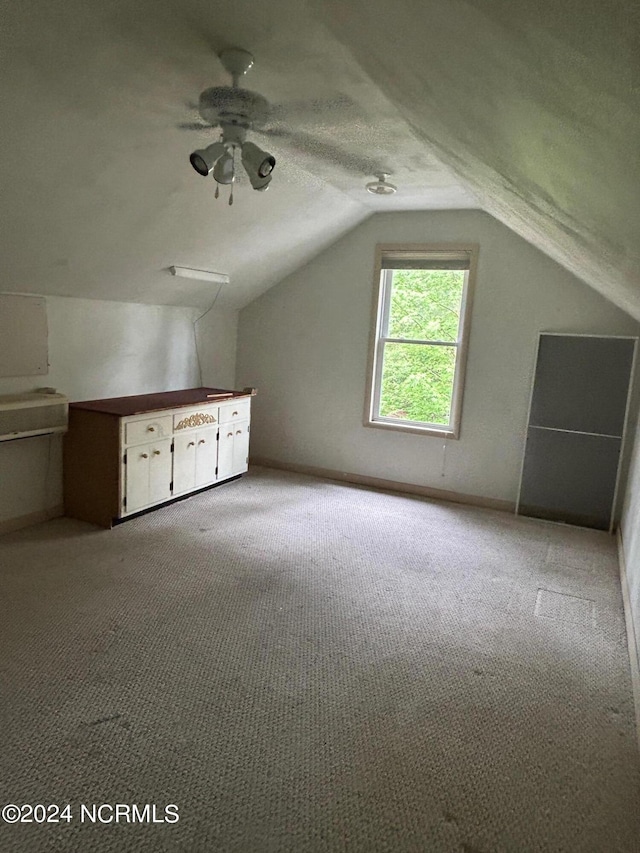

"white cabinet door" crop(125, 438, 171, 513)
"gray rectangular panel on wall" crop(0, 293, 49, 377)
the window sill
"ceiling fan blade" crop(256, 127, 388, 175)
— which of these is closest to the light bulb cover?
"ceiling fan blade" crop(256, 127, 388, 175)

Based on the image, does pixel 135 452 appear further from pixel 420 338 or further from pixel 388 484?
pixel 420 338

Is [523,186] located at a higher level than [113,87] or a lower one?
lower

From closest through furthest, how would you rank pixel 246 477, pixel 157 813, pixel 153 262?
pixel 157 813, pixel 153 262, pixel 246 477

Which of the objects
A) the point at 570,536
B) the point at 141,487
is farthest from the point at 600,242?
the point at 141,487

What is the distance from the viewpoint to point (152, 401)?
4148mm

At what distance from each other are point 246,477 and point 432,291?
227cm

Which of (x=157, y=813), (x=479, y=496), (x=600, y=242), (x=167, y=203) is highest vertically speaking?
(x=167, y=203)

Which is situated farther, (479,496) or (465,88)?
(479,496)

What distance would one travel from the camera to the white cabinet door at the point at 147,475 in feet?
12.2

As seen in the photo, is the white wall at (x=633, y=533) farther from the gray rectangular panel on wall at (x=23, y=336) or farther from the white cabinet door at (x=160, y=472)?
the gray rectangular panel on wall at (x=23, y=336)

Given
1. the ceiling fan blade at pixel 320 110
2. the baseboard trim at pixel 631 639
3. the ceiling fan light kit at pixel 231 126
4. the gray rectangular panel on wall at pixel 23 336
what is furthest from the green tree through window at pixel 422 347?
the gray rectangular panel on wall at pixel 23 336

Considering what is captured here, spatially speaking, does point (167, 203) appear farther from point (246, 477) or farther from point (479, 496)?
point (479, 496)

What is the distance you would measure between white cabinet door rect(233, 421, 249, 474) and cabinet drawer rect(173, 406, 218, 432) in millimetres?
339

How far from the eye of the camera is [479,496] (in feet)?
15.3
